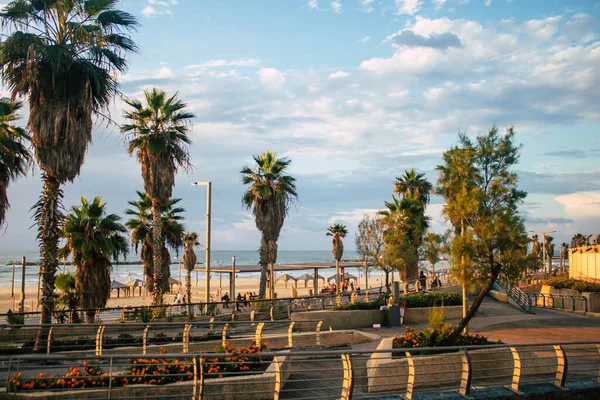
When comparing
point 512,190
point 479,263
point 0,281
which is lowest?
point 0,281

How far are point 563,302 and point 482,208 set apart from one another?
722 inches

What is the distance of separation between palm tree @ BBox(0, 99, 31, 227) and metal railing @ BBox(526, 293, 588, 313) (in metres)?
28.1

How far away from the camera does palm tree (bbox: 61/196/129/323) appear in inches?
986

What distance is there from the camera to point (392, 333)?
22.3m

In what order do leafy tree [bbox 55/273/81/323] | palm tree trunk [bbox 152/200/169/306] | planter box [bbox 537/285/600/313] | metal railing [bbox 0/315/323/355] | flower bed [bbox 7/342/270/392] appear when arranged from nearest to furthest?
1. flower bed [bbox 7/342/270/392]
2. metal railing [bbox 0/315/323/355]
3. leafy tree [bbox 55/273/81/323]
4. palm tree trunk [bbox 152/200/169/306]
5. planter box [bbox 537/285/600/313]

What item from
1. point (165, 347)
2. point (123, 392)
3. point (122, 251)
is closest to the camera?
point (123, 392)

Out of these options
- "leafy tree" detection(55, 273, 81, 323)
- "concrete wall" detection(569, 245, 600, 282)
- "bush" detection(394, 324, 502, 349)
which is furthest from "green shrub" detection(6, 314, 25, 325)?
"concrete wall" detection(569, 245, 600, 282)

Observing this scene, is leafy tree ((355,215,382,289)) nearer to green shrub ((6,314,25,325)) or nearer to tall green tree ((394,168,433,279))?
tall green tree ((394,168,433,279))

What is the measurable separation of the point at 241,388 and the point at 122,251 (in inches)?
735

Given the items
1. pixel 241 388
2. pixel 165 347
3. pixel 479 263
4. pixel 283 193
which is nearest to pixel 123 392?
pixel 241 388

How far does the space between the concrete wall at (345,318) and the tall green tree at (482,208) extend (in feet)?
27.6

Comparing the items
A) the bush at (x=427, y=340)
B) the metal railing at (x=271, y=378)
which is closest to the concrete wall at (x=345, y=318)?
the bush at (x=427, y=340)

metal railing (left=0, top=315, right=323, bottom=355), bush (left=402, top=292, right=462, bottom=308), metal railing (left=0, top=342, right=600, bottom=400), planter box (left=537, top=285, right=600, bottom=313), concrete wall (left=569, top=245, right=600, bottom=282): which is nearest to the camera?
metal railing (left=0, top=342, right=600, bottom=400)

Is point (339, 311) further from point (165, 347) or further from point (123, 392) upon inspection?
point (123, 392)
